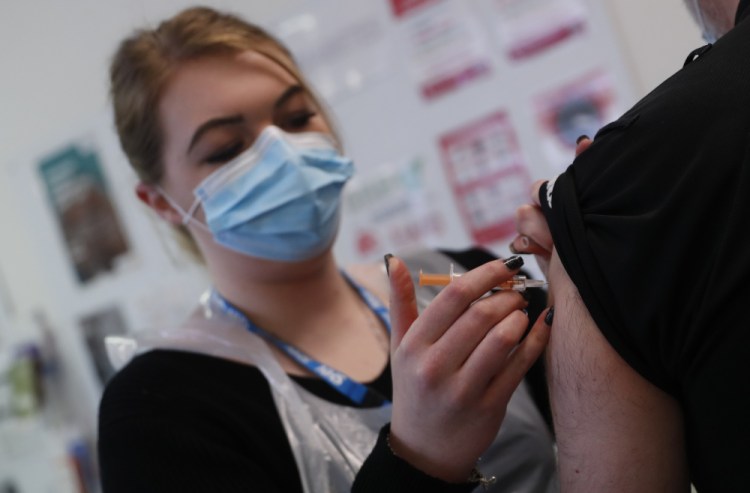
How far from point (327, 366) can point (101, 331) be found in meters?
1.72

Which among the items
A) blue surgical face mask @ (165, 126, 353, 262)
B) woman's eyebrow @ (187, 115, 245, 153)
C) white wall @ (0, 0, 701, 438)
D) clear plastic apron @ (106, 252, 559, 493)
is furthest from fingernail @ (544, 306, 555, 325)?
white wall @ (0, 0, 701, 438)

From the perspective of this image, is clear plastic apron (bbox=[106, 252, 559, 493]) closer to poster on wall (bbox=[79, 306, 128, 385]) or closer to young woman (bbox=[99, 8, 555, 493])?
young woman (bbox=[99, 8, 555, 493])

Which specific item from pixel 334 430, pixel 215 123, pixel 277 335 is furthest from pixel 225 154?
pixel 334 430

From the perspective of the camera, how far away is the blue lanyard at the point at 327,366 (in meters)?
1.06

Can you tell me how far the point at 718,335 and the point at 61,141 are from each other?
2.45 metres

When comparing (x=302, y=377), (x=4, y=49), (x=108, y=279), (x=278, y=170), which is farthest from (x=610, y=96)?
(x=4, y=49)

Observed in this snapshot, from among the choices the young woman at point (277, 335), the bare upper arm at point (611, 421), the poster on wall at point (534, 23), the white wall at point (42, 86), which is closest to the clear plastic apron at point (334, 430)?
the young woman at point (277, 335)

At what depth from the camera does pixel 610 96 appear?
5.72 ft

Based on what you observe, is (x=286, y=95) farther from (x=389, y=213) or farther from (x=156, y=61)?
(x=389, y=213)

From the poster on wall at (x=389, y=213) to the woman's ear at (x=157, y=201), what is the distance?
0.86 metres

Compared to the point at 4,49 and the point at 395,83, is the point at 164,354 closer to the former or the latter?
the point at 395,83

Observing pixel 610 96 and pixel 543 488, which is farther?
pixel 610 96

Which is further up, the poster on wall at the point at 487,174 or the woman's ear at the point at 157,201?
the woman's ear at the point at 157,201

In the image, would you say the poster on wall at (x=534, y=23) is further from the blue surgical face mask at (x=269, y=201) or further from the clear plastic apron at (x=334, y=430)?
the clear plastic apron at (x=334, y=430)
